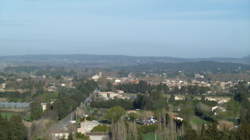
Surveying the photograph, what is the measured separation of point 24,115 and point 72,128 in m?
6.76

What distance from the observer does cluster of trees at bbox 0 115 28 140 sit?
1655cm

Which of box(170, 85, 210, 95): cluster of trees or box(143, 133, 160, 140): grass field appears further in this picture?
box(170, 85, 210, 95): cluster of trees

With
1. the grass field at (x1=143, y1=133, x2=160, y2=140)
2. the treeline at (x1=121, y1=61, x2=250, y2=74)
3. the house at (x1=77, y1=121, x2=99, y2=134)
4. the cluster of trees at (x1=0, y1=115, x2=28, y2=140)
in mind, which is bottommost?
the treeline at (x1=121, y1=61, x2=250, y2=74)

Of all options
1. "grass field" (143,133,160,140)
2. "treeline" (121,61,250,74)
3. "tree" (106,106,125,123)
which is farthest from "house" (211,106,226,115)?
"treeline" (121,61,250,74)

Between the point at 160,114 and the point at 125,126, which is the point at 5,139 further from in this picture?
the point at 160,114

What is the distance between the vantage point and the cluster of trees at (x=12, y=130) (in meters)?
16.5

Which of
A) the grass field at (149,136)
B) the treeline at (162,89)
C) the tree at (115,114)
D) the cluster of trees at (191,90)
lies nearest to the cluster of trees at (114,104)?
the tree at (115,114)

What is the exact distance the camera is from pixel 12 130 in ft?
55.7

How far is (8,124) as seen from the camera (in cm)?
1747

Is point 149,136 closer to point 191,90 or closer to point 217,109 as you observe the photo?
point 217,109

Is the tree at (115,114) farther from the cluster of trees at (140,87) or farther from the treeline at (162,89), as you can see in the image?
the cluster of trees at (140,87)

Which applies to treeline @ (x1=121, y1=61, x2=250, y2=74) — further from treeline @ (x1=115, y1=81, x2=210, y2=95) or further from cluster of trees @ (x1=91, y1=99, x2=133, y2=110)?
cluster of trees @ (x1=91, y1=99, x2=133, y2=110)

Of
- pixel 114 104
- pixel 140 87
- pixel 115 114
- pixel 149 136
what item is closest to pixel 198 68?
pixel 140 87

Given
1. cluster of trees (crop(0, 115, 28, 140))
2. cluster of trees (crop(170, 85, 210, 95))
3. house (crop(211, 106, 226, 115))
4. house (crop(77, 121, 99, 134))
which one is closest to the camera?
cluster of trees (crop(0, 115, 28, 140))
